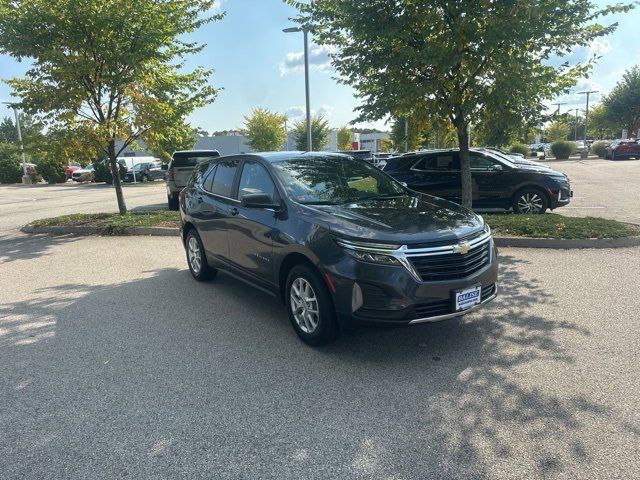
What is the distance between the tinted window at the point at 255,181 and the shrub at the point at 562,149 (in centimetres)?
4265

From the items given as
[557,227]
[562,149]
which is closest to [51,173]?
[557,227]

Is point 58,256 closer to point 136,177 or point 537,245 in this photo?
point 537,245

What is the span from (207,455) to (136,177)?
34699 mm

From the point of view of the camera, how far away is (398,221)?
4125mm

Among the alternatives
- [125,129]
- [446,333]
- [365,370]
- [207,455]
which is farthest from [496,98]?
[125,129]

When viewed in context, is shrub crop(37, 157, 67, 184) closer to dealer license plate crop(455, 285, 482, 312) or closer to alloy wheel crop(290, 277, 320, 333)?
alloy wheel crop(290, 277, 320, 333)

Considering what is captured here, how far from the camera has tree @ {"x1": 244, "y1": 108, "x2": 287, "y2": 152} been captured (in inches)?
1519

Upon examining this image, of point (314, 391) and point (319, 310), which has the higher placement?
point (319, 310)

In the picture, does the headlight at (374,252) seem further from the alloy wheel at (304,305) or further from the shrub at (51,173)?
the shrub at (51,173)

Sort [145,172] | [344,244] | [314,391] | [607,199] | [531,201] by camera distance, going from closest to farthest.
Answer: [314,391]
[344,244]
[531,201]
[607,199]
[145,172]

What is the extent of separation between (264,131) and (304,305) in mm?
35750

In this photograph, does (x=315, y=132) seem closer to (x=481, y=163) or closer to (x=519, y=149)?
(x=519, y=149)

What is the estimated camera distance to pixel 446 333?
4.52 metres

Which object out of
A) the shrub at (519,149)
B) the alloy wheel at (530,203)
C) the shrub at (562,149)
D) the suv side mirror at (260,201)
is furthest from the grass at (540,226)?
the shrub at (562,149)
